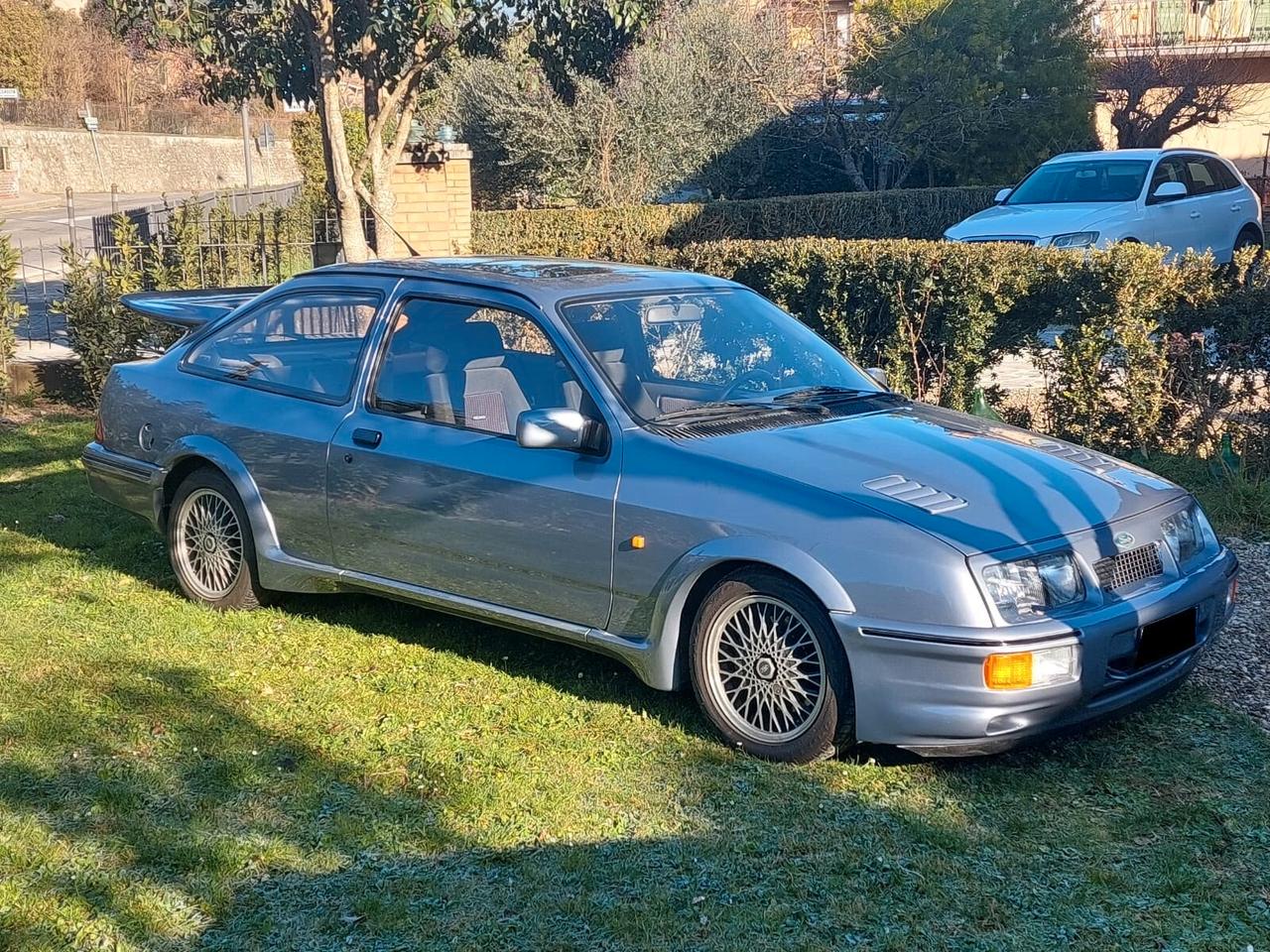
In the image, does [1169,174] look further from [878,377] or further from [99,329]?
[99,329]

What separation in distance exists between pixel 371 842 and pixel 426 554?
4.98 ft

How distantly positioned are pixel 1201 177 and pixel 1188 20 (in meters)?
17.6

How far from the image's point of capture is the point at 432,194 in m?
18.4

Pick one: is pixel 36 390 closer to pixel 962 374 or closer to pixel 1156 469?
pixel 962 374

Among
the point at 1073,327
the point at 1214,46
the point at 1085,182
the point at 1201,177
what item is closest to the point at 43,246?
the point at 1085,182

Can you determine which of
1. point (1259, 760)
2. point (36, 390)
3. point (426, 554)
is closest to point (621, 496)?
point (426, 554)

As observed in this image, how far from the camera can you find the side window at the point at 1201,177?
48.4ft

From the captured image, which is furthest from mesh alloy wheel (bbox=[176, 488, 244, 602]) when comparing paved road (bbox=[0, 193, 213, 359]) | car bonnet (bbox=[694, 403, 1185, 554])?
paved road (bbox=[0, 193, 213, 359])

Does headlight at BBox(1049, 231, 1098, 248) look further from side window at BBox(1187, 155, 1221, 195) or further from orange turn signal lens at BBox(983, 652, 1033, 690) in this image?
orange turn signal lens at BBox(983, 652, 1033, 690)

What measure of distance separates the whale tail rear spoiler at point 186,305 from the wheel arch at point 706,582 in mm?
3652

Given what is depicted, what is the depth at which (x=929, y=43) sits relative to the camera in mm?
24391

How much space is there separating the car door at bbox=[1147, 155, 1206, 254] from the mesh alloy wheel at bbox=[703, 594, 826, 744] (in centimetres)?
1079

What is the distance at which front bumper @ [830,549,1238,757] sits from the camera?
4051 millimetres

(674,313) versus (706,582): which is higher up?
(674,313)
